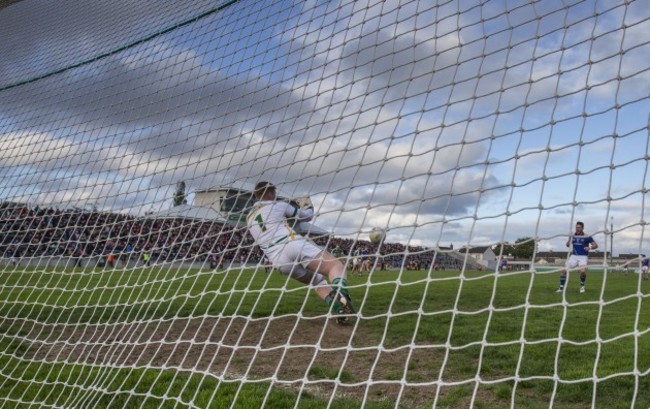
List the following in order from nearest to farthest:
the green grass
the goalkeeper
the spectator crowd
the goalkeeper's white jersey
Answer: the green grass → the spectator crowd → the goalkeeper → the goalkeeper's white jersey

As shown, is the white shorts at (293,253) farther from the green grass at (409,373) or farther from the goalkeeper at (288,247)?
the green grass at (409,373)

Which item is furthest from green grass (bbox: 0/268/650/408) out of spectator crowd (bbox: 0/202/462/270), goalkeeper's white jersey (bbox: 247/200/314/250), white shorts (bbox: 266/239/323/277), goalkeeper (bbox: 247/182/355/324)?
goalkeeper's white jersey (bbox: 247/200/314/250)

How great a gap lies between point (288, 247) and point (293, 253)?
0.26ft

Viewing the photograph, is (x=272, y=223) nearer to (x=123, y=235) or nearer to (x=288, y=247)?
(x=288, y=247)

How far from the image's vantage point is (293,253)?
554cm

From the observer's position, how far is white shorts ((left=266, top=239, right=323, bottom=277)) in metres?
5.38

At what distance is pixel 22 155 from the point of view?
7105 millimetres

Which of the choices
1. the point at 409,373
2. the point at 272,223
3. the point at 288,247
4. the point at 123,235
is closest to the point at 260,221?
the point at 272,223

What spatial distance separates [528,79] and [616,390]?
6.86ft

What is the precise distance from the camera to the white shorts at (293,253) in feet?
17.6

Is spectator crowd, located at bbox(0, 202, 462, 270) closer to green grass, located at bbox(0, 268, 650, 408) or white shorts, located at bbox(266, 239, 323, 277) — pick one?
white shorts, located at bbox(266, 239, 323, 277)

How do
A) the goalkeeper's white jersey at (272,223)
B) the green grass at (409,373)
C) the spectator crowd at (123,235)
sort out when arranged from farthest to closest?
the goalkeeper's white jersey at (272,223) < the spectator crowd at (123,235) < the green grass at (409,373)

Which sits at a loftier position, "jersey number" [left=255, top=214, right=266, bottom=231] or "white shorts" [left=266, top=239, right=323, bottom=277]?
"jersey number" [left=255, top=214, right=266, bottom=231]

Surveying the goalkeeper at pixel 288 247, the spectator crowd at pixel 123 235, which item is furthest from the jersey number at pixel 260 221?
the spectator crowd at pixel 123 235
